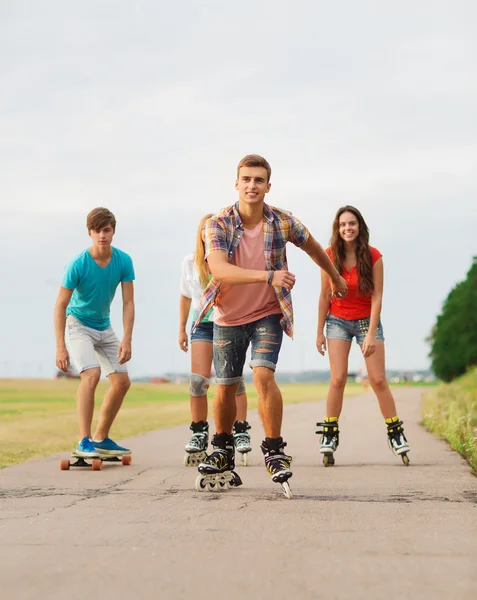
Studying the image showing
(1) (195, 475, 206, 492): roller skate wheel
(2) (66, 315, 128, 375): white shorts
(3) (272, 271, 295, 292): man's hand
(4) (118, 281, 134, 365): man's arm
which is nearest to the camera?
(3) (272, 271, 295, 292): man's hand

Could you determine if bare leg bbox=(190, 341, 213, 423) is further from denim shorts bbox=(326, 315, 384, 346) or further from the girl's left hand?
the girl's left hand

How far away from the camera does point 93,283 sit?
8594mm

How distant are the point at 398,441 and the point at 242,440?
136cm

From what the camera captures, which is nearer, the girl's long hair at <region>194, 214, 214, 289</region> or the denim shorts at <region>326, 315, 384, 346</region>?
the girl's long hair at <region>194, 214, 214, 289</region>

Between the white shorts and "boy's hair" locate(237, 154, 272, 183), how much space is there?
9.80 feet

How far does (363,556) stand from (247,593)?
2.64 feet

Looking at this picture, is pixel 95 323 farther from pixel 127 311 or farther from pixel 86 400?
pixel 86 400

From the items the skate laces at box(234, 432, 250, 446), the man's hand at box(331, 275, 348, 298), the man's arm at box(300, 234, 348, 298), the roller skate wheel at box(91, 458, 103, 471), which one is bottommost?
the roller skate wheel at box(91, 458, 103, 471)

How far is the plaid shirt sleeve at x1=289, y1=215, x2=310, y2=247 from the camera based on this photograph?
20.6ft

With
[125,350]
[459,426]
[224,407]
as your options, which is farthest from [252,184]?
[459,426]

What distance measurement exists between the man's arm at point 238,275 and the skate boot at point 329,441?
9.17 ft

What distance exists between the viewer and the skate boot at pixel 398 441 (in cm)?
833

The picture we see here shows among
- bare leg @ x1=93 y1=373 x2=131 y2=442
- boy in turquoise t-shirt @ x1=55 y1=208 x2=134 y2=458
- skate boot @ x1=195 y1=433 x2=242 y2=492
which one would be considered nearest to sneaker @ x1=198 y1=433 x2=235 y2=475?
skate boot @ x1=195 y1=433 x2=242 y2=492

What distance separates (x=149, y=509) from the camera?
554cm
